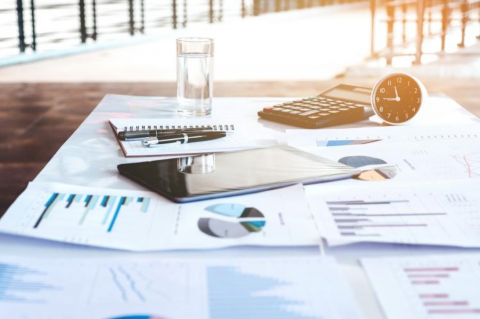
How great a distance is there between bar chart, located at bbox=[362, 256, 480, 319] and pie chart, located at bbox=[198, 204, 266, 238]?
0.12 m

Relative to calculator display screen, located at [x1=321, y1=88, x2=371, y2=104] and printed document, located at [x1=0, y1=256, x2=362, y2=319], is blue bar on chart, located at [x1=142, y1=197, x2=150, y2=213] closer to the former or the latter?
printed document, located at [x1=0, y1=256, x2=362, y2=319]

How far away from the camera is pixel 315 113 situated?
3.46 ft

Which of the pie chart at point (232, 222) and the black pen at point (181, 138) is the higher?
the black pen at point (181, 138)

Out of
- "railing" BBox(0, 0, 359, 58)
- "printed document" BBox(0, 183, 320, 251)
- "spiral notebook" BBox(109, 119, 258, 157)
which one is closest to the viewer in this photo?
"printed document" BBox(0, 183, 320, 251)

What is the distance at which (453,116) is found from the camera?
1.15 m

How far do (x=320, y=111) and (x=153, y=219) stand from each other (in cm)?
54

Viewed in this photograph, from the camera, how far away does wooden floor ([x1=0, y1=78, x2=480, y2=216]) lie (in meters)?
1.85

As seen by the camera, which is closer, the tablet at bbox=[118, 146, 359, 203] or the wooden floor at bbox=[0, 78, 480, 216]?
the tablet at bbox=[118, 146, 359, 203]

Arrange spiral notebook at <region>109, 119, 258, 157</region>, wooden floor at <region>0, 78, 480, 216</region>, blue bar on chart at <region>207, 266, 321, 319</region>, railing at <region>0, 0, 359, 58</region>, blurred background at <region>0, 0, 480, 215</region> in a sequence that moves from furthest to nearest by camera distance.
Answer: railing at <region>0, 0, 359, 58</region>
blurred background at <region>0, 0, 480, 215</region>
wooden floor at <region>0, 78, 480, 216</region>
spiral notebook at <region>109, 119, 258, 157</region>
blue bar on chart at <region>207, 266, 321, 319</region>

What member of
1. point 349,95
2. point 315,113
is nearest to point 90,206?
point 315,113

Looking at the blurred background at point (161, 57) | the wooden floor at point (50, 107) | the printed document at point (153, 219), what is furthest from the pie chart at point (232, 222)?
the blurred background at point (161, 57)

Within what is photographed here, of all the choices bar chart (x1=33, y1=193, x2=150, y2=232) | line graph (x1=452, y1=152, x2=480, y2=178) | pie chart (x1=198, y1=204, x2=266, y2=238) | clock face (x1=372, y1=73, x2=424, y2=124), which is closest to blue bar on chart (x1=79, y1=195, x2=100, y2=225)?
bar chart (x1=33, y1=193, x2=150, y2=232)

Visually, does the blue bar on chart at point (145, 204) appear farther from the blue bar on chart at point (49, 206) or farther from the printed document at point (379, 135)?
the printed document at point (379, 135)

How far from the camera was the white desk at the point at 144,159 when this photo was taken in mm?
536
